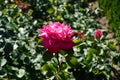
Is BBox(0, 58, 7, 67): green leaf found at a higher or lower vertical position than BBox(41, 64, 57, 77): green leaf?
higher

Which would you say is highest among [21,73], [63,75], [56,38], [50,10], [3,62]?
[50,10]

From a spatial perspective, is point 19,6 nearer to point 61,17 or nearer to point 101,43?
point 61,17

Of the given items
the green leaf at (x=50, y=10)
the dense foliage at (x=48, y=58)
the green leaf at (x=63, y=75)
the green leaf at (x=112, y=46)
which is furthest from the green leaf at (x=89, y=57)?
the green leaf at (x=50, y=10)

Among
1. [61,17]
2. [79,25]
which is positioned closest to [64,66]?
[79,25]

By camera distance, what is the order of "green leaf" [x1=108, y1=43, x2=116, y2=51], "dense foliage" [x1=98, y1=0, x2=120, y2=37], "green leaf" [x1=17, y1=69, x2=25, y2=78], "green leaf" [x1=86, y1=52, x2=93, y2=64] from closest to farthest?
"green leaf" [x1=17, y1=69, x2=25, y2=78]
"green leaf" [x1=86, y1=52, x2=93, y2=64]
"green leaf" [x1=108, y1=43, x2=116, y2=51]
"dense foliage" [x1=98, y1=0, x2=120, y2=37]

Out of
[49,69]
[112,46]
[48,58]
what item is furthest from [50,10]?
[48,58]

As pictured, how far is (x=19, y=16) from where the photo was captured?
15.4ft

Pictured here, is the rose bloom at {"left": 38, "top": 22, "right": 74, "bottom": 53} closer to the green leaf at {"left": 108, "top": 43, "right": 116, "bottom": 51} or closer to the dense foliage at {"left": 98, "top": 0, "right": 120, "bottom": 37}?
the green leaf at {"left": 108, "top": 43, "right": 116, "bottom": 51}

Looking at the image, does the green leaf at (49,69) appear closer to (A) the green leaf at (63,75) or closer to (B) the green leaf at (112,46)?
(A) the green leaf at (63,75)

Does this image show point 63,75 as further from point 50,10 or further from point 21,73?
point 50,10

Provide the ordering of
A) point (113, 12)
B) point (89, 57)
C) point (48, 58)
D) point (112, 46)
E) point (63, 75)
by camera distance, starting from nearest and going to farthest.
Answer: point (48, 58)
point (63, 75)
point (89, 57)
point (112, 46)
point (113, 12)

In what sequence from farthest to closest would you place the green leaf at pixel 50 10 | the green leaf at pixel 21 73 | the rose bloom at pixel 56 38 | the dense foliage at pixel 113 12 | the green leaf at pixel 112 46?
the green leaf at pixel 50 10 → the dense foliage at pixel 113 12 → the green leaf at pixel 112 46 → the green leaf at pixel 21 73 → the rose bloom at pixel 56 38

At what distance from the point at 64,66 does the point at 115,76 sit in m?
1.17

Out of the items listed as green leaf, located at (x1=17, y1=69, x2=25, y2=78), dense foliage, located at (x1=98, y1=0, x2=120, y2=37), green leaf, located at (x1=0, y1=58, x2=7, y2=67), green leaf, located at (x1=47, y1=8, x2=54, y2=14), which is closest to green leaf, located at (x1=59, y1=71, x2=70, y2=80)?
green leaf, located at (x1=17, y1=69, x2=25, y2=78)
